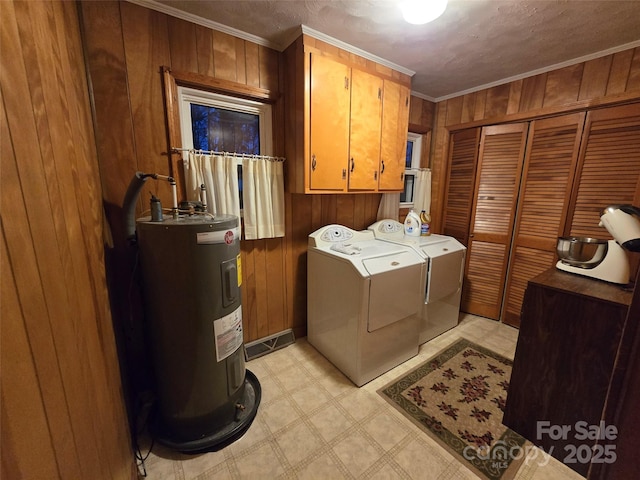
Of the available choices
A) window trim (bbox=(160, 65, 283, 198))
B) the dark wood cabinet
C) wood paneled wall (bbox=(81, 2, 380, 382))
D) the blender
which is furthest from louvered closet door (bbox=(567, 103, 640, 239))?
window trim (bbox=(160, 65, 283, 198))

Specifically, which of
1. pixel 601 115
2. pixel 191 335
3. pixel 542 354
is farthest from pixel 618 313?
pixel 191 335

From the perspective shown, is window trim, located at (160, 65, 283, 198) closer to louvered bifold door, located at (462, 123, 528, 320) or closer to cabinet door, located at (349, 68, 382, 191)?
cabinet door, located at (349, 68, 382, 191)

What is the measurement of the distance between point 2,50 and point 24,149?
21 cm

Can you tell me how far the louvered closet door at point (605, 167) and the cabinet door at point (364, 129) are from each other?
1.74 metres

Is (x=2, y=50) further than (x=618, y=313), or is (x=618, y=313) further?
(x=618, y=313)

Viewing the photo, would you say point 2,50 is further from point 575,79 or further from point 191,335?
point 575,79

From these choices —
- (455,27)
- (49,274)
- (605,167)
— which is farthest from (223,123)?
(605,167)

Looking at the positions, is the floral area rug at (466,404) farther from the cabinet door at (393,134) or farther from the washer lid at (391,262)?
the cabinet door at (393,134)

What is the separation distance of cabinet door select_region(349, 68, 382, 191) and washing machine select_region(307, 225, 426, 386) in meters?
0.53

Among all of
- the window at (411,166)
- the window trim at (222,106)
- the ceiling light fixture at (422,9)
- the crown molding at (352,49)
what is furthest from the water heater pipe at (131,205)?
the window at (411,166)

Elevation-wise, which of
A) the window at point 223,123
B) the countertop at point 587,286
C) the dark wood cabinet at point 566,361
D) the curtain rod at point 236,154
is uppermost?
the window at point 223,123

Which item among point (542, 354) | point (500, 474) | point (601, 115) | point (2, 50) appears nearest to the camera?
point (2, 50)

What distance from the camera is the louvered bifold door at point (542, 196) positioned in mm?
2254

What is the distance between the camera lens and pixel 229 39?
180 centimetres
